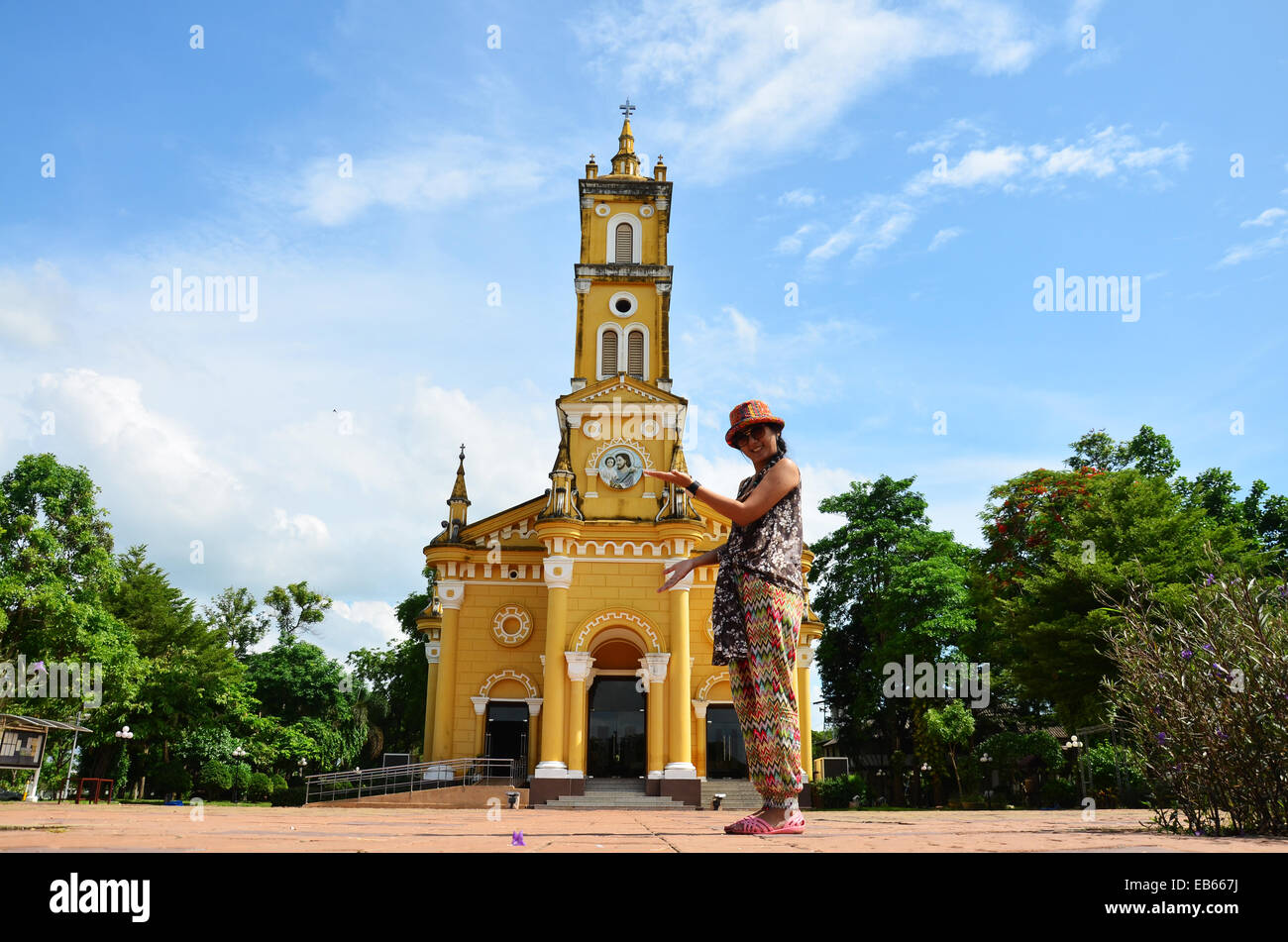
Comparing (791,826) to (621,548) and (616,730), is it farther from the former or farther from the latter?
(616,730)

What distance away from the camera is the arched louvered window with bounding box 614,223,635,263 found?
29.2m

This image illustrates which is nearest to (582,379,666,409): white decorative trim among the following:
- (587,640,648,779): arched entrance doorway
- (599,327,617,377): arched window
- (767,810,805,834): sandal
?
(599,327,617,377): arched window

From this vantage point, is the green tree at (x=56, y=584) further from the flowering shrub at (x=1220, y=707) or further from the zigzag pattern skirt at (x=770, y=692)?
the flowering shrub at (x=1220, y=707)

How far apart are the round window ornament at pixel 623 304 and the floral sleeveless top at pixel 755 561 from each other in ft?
75.7

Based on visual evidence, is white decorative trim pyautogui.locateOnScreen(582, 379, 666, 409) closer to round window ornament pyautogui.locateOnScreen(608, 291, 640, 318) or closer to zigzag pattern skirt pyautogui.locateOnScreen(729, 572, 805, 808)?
round window ornament pyautogui.locateOnScreen(608, 291, 640, 318)

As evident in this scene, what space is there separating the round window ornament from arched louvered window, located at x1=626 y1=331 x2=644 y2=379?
70 centimetres

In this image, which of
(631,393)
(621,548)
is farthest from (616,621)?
(631,393)

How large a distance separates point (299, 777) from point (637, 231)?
24.2 metres

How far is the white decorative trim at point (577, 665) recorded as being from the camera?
863 inches

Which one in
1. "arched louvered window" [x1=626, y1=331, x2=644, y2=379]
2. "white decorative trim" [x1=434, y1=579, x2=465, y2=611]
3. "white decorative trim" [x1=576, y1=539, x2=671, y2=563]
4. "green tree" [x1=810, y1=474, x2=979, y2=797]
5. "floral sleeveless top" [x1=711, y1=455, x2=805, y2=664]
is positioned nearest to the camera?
"floral sleeveless top" [x1=711, y1=455, x2=805, y2=664]

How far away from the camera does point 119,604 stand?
3594 cm
